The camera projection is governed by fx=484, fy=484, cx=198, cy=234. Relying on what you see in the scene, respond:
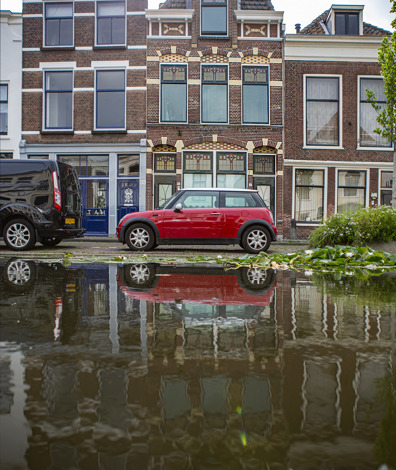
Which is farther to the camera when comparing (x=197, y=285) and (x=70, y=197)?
(x=70, y=197)

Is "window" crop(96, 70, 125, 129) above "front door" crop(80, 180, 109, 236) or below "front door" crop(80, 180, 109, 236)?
above

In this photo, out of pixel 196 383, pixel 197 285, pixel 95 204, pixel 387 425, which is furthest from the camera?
pixel 95 204

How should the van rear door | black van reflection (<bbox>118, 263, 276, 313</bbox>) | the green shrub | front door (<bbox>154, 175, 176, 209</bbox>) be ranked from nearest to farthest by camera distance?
1. black van reflection (<bbox>118, 263, 276, 313</bbox>)
2. the green shrub
3. the van rear door
4. front door (<bbox>154, 175, 176, 209</bbox>)

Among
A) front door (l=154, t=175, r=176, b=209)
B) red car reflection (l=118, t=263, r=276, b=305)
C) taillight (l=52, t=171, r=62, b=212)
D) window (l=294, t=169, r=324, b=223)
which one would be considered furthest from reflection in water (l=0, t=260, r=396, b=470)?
window (l=294, t=169, r=324, b=223)

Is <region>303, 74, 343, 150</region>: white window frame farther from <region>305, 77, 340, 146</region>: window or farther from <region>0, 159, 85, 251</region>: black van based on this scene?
<region>0, 159, 85, 251</region>: black van

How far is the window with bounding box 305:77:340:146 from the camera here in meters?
21.8

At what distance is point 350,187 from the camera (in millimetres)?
21797

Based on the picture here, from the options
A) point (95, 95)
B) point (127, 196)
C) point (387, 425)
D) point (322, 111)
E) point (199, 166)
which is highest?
point (95, 95)

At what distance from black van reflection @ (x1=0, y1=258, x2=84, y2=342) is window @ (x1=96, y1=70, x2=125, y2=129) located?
15564 mm

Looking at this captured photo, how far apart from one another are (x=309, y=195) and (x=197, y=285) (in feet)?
56.8

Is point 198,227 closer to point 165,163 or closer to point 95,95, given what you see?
point 165,163

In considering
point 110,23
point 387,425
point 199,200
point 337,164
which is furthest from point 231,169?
point 387,425

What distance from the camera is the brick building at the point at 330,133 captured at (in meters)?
21.6

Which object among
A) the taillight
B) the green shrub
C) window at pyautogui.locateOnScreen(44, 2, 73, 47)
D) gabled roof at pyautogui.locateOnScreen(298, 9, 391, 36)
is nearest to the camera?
the green shrub
